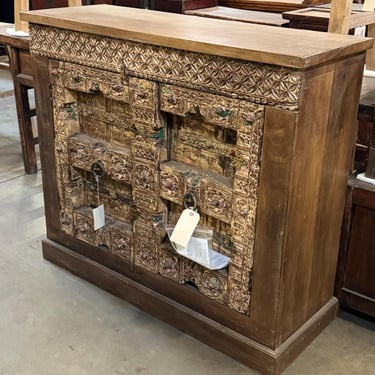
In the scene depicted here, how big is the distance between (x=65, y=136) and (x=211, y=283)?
85cm

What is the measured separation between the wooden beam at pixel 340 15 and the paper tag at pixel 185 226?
0.95 m

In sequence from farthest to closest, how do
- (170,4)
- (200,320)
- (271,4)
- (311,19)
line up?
(271,4)
(170,4)
(311,19)
(200,320)

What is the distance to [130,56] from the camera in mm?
1990

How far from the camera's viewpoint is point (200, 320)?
2.12 metres

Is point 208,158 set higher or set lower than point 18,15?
lower

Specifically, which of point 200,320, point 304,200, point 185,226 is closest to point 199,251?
point 185,226

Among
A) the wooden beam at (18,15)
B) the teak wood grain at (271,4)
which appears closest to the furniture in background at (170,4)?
the teak wood grain at (271,4)

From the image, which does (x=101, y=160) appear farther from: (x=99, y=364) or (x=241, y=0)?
(x=241, y=0)

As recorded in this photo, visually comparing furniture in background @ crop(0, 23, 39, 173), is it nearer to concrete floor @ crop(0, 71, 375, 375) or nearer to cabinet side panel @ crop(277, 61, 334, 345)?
concrete floor @ crop(0, 71, 375, 375)

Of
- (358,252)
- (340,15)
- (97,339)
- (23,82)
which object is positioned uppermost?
(340,15)

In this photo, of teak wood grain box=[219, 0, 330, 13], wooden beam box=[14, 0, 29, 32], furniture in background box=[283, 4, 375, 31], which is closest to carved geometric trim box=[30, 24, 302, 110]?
wooden beam box=[14, 0, 29, 32]

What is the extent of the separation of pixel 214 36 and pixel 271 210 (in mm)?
582

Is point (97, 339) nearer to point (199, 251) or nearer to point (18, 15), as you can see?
point (199, 251)

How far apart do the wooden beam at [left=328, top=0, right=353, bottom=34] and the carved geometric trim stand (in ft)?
2.52
